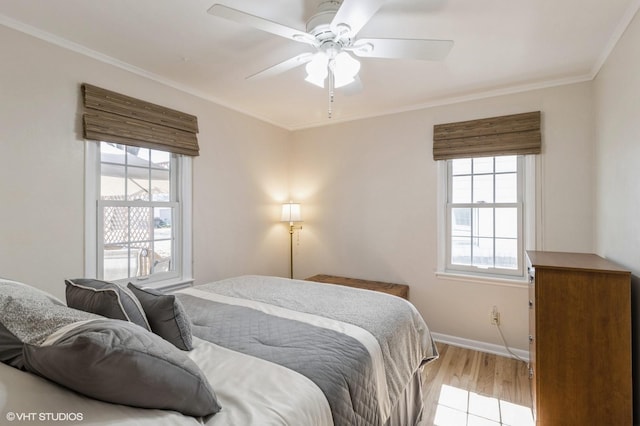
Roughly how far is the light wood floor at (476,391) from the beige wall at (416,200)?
29 cm

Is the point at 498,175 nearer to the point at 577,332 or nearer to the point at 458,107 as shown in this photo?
the point at 458,107

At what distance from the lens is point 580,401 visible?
1634 millimetres

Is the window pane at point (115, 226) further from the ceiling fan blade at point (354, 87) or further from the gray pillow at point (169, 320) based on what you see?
the ceiling fan blade at point (354, 87)

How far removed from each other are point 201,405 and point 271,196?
10.3 ft

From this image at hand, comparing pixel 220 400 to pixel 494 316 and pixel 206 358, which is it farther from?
pixel 494 316

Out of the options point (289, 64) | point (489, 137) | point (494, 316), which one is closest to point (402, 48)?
point (289, 64)

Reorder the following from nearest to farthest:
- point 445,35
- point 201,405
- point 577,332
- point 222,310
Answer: point 201,405
point 577,332
point 222,310
point 445,35

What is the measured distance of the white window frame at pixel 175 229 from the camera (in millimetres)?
2260

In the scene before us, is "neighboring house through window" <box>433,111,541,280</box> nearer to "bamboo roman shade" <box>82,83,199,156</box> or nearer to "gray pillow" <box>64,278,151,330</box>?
"bamboo roman shade" <box>82,83,199,156</box>

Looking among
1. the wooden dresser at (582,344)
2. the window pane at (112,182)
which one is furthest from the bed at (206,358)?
the window pane at (112,182)

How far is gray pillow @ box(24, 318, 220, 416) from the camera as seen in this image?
712 mm

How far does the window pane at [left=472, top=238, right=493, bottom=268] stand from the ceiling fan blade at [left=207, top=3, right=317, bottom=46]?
2477 mm

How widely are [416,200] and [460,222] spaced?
19.6 inches

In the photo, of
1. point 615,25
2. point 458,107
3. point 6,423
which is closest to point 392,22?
point 615,25
